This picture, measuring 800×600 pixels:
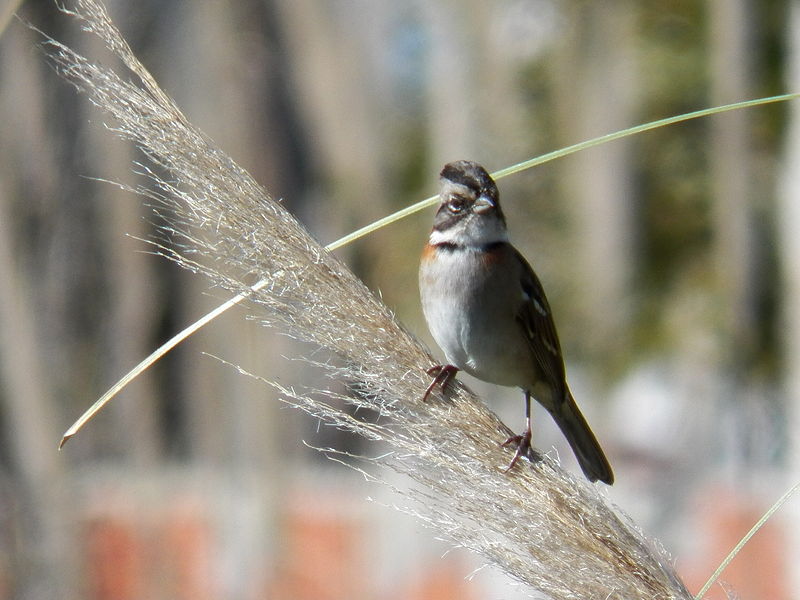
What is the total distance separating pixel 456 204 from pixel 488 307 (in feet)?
0.87

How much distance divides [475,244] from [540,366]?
1.16ft

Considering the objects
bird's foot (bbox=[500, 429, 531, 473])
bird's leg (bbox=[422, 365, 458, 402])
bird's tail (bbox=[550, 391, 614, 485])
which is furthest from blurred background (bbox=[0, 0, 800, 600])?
bird's foot (bbox=[500, 429, 531, 473])

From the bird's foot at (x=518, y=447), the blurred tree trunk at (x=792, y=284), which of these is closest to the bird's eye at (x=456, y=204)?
the bird's foot at (x=518, y=447)

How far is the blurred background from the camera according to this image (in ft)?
15.6

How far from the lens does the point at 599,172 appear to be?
625 cm

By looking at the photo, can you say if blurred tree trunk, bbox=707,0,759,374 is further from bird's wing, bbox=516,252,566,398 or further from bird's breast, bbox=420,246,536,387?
bird's breast, bbox=420,246,536,387

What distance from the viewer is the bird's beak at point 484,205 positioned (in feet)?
9.32

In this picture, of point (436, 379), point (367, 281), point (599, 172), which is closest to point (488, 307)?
point (436, 379)

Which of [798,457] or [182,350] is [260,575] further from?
[798,457]

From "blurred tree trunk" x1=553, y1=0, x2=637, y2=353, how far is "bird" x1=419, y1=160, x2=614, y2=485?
299 centimetres

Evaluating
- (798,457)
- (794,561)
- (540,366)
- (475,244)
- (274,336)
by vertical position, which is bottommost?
(794,561)

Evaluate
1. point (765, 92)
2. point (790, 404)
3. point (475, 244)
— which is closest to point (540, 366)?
point (475, 244)

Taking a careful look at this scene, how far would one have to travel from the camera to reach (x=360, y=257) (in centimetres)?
600

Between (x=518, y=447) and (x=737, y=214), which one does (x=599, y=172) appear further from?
(x=518, y=447)
